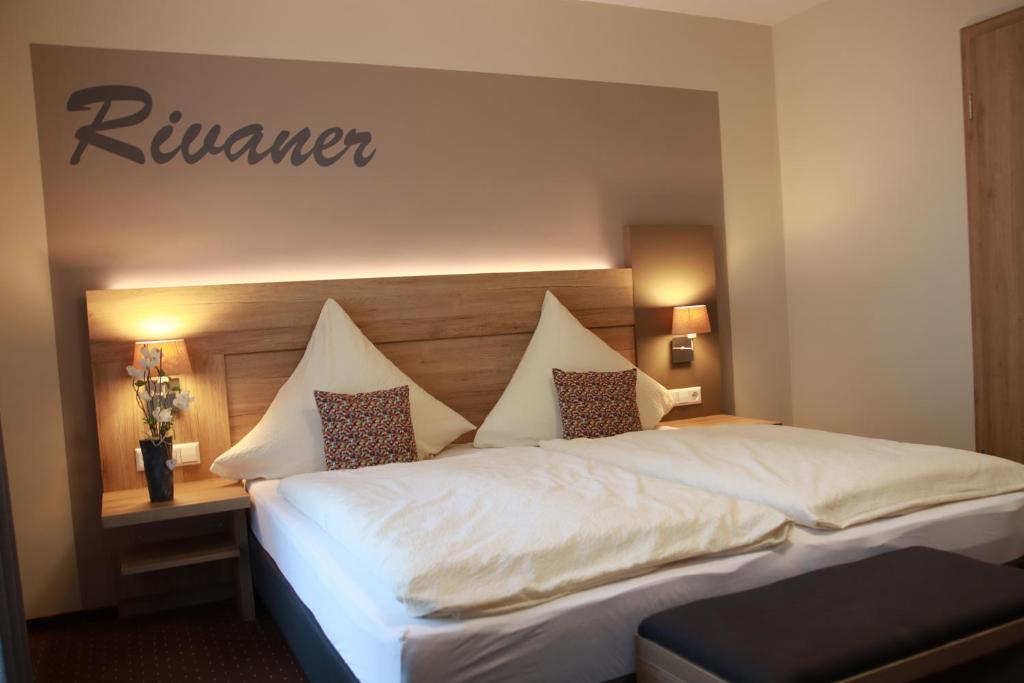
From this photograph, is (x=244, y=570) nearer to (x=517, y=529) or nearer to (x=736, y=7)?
(x=517, y=529)

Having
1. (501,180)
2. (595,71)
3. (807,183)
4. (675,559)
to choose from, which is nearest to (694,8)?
(595,71)

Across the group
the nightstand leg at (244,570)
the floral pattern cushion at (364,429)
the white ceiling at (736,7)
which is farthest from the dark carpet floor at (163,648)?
the white ceiling at (736,7)

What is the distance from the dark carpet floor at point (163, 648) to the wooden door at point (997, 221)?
11.0ft

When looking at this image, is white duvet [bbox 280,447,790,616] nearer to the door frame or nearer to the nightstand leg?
the nightstand leg

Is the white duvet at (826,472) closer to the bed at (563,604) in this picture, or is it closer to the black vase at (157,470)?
the bed at (563,604)

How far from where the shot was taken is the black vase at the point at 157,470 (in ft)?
11.1

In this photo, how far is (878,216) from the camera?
4617 mm

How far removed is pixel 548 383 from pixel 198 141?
6.51ft

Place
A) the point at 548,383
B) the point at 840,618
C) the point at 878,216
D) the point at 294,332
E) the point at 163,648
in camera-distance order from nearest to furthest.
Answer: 1. the point at 840,618
2. the point at 163,648
3. the point at 294,332
4. the point at 548,383
5. the point at 878,216

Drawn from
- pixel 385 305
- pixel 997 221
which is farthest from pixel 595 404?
pixel 997 221

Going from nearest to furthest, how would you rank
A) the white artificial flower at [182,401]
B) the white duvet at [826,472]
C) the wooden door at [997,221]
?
the white duvet at [826,472] < the white artificial flower at [182,401] < the wooden door at [997,221]

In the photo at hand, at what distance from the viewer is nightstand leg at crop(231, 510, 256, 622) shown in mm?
3520

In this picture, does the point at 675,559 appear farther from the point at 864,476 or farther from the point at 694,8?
the point at 694,8

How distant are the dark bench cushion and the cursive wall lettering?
286 cm
